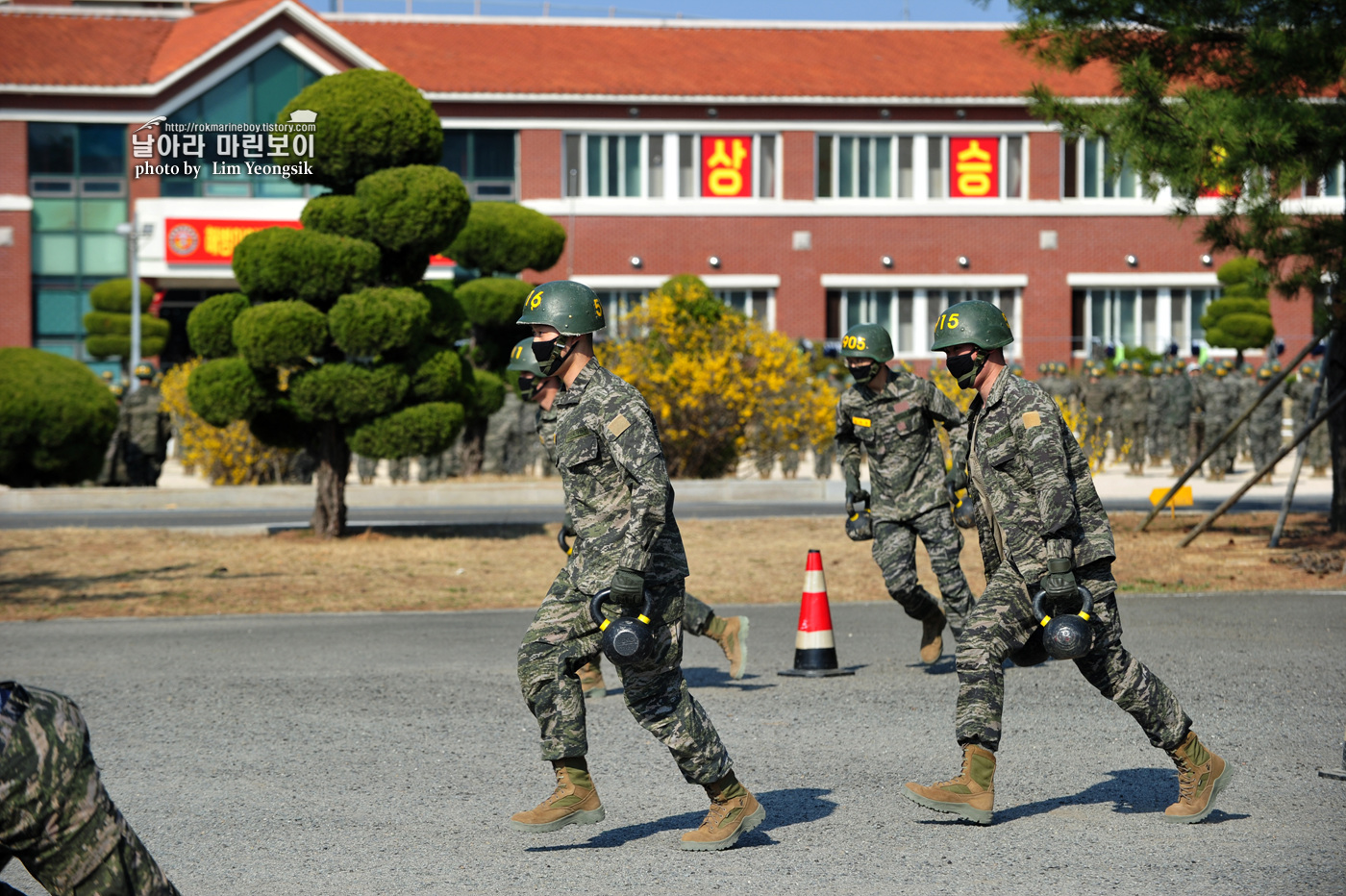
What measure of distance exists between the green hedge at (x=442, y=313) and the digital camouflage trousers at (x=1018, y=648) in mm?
12109

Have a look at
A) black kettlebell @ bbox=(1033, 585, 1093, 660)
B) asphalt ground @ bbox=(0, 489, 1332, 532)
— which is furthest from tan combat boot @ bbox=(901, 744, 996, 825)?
asphalt ground @ bbox=(0, 489, 1332, 532)

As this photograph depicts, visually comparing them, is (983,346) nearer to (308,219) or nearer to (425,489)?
(308,219)

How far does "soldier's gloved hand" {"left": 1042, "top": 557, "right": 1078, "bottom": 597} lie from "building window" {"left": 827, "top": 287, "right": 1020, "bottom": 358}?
116 ft

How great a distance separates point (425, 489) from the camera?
22750 millimetres

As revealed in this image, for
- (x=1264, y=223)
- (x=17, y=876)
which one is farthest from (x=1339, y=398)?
(x=17, y=876)

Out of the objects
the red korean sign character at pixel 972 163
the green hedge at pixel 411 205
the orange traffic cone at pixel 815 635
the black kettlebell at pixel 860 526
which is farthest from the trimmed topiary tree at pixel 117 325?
the orange traffic cone at pixel 815 635

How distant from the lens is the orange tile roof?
130 ft

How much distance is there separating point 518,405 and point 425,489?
4.55m

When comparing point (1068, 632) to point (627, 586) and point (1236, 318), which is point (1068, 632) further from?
point (1236, 318)

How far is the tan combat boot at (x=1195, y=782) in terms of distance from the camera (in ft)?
19.4

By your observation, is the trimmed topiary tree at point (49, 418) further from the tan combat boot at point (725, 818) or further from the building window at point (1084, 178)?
the building window at point (1084, 178)

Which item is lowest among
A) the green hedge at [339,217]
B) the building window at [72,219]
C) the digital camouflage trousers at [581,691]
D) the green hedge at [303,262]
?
the digital camouflage trousers at [581,691]

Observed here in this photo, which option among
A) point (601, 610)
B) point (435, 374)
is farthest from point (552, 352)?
point (435, 374)

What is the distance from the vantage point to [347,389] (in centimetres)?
1661
